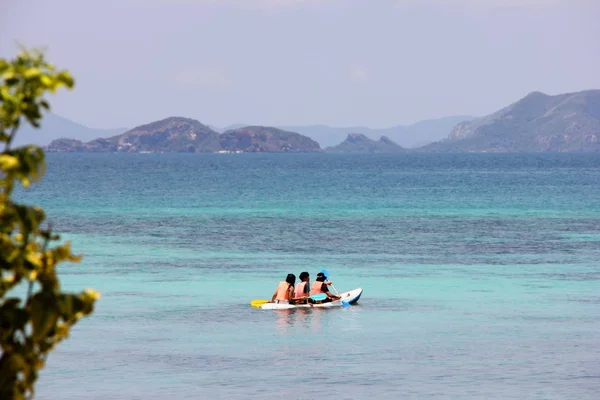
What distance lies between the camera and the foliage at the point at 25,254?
6832mm

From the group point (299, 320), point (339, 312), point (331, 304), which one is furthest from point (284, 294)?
point (299, 320)

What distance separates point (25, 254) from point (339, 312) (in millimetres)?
25149

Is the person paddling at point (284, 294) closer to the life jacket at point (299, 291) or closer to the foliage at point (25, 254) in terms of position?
the life jacket at point (299, 291)

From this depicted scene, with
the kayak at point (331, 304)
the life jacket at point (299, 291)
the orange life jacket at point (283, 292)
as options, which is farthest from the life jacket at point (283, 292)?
the life jacket at point (299, 291)

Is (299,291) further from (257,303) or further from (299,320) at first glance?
(299,320)

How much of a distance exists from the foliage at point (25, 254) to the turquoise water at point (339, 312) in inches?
546

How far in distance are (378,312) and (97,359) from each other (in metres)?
9.88

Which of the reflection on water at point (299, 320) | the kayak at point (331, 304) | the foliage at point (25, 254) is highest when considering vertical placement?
the foliage at point (25, 254)

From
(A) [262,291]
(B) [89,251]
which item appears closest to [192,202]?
(B) [89,251]

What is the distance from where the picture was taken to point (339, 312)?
105 feet

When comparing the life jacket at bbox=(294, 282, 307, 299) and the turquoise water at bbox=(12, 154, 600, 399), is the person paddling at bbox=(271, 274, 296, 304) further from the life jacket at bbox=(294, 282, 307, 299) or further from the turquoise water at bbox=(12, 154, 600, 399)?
the turquoise water at bbox=(12, 154, 600, 399)

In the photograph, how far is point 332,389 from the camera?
843 inches

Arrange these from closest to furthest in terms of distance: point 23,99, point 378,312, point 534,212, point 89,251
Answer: point 23,99
point 378,312
point 89,251
point 534,212

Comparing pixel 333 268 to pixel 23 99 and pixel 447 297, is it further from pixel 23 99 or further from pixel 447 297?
pixel 23 99
